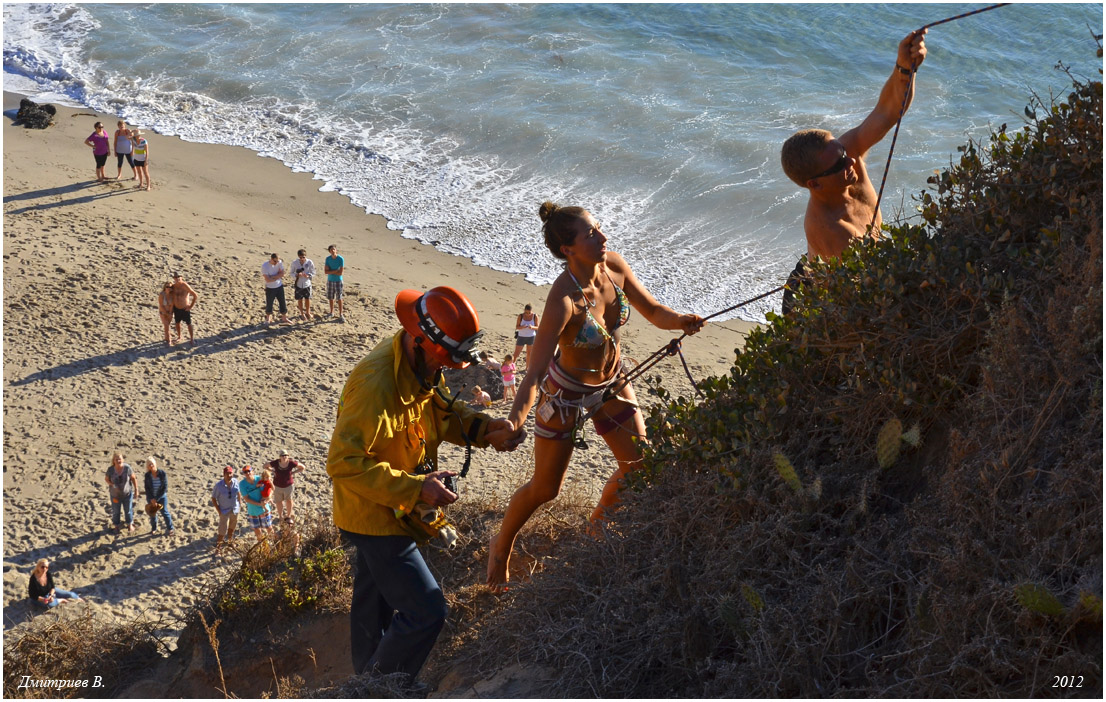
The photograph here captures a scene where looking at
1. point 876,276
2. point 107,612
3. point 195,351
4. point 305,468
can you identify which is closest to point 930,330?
point 876,276

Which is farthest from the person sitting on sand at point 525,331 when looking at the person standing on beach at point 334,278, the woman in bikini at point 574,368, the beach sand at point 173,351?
the woman in bikini at point 574,368

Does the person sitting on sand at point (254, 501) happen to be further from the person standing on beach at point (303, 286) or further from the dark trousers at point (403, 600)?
the dark trousers at point (403, 600)

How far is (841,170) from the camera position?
4.97m

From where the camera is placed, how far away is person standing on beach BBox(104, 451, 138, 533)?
9617mm

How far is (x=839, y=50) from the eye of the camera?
91.7 feet

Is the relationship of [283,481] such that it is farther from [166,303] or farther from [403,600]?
[403,600]

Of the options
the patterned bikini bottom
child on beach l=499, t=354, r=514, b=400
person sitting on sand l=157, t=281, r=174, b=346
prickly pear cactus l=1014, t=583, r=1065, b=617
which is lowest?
child on beach l=499, t=354, r=514, b=400

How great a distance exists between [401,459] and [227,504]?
5985mm

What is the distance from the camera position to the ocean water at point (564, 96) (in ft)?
61.8

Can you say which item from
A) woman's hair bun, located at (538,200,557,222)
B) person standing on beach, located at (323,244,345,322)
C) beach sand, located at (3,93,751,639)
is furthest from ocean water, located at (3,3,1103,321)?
woman's hair bun, located at (538,200,557,222)

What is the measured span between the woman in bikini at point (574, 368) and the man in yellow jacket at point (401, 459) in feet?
1.71

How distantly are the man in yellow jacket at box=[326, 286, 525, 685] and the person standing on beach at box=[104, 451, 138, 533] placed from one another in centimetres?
604

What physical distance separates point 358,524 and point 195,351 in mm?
9657

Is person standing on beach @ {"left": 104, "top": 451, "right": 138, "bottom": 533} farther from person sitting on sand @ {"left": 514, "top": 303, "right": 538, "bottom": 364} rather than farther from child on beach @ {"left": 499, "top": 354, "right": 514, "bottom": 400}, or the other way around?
person sitting on sand @ {"left": 514, "top": 303, "right": 538, "bottom": 364}
